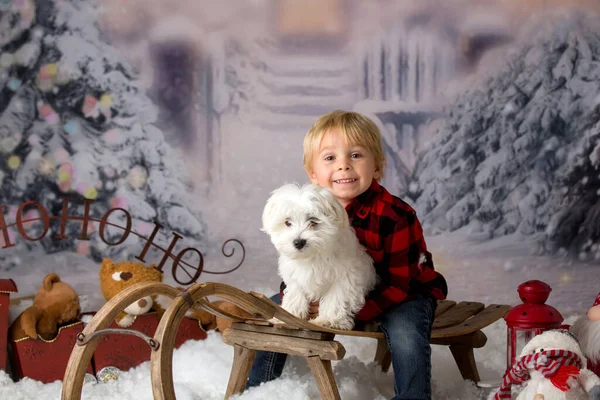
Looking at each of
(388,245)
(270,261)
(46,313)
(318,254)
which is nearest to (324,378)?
(318,254)

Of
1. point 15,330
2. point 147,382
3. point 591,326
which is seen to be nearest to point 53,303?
point 15,330

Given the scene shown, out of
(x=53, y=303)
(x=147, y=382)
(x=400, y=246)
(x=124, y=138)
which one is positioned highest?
(x=124, y=138)

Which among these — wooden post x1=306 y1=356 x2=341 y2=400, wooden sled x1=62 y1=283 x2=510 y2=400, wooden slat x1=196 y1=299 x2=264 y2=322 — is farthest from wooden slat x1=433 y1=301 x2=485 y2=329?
wooden slat x1=196 y1=299 x2=264 y2=322

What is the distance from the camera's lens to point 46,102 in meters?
4.49

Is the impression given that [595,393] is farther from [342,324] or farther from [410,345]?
[342,324]

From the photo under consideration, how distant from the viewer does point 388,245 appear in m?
2.55

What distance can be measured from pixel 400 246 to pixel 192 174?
7.61 ft

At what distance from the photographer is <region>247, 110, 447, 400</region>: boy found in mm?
2506

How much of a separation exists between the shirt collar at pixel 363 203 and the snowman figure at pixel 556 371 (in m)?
0.72

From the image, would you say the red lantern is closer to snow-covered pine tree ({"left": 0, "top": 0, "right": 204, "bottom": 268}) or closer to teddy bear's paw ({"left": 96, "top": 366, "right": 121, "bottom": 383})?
teddy bear's paw ({"left": 96, "top": 366, "right": 121, "bottom": 383})

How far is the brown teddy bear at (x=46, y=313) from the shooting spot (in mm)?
3102

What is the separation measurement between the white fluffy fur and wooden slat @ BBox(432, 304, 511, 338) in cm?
48

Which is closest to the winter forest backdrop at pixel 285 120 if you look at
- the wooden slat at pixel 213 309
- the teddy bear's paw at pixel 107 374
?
the teddy bear's paw at pixel 107 374

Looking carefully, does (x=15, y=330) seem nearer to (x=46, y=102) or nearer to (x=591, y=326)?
(x=46, y=102)
